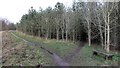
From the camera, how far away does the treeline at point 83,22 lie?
57.9 ft

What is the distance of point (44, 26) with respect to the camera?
110ft

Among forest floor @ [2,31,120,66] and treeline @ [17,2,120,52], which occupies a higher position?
treeline @ [17,2,120,52]

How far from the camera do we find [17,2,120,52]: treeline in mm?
17641

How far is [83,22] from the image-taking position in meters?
26.0

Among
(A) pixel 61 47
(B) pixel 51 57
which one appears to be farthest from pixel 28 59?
(A) pixel 61 47

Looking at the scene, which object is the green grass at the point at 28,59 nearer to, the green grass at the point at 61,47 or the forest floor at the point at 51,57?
the forest floor at the point at 51,57

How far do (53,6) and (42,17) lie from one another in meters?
4.05

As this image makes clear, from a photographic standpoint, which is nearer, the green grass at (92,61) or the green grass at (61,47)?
the green grass at (92,61)

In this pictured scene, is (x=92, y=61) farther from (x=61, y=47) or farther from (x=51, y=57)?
(x=61, y=47)

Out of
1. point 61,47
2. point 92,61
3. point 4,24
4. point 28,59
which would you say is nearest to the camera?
point 92,61

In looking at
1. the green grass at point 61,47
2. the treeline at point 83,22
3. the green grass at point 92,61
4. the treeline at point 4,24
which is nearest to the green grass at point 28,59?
the green grass at point 61,47

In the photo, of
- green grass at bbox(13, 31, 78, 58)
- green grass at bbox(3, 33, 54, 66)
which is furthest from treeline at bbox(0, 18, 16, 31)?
green grass at bbox(13, 31, 78, 58)

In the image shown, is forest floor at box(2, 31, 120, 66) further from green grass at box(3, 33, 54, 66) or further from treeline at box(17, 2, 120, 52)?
treeline at box(17, 2, 120, 52)

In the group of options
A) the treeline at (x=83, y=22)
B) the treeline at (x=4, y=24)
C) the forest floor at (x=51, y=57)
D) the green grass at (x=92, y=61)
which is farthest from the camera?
the treeline at (x=83, y=22)
